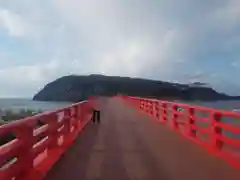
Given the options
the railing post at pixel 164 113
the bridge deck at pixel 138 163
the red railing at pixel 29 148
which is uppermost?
the railing post at pixel 164 113

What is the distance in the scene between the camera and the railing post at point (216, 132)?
10.5m

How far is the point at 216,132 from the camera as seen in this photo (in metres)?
10.8

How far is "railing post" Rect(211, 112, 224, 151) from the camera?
10.5 m

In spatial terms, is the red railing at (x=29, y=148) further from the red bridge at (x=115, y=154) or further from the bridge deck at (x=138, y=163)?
the bridge deck at (x=138, y=163)

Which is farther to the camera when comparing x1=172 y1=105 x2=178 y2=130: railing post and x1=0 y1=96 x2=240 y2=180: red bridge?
x1=172 y1=105 x2=178 y2=130: railing post

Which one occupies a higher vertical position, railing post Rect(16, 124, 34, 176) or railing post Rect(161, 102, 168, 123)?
railing post Rect(161, 102, 168, 123)

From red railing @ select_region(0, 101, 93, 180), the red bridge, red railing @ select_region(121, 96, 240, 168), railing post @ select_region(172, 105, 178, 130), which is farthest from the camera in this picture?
railing post @ select_region(172, 105, 178, 130)

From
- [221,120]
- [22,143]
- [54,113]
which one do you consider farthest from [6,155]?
[221,120]

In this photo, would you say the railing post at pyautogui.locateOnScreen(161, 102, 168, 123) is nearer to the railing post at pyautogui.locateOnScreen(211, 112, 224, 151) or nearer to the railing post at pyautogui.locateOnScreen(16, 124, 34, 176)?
the railing post at pyautogui.locateOnScreen(211, 112, 224, 151)

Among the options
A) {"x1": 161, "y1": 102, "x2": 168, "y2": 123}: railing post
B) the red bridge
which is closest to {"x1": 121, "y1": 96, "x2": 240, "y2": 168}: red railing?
the red bridge

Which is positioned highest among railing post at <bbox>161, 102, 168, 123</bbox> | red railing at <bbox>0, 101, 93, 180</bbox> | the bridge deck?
railing post at <bbox>161, 102, 168, 123</bbox>

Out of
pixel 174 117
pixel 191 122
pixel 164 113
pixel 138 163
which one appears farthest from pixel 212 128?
pixel 164 113

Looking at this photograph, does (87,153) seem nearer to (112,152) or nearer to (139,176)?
(112,152)

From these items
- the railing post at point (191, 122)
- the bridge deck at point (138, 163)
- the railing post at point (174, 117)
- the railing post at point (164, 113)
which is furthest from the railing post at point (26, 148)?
the railing post at point (164, 113)
